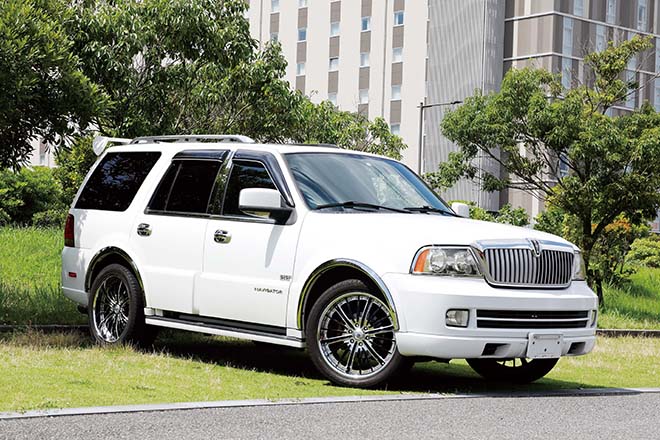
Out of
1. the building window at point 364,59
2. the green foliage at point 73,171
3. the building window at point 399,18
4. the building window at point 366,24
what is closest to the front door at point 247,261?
the green foliage at point 73,171

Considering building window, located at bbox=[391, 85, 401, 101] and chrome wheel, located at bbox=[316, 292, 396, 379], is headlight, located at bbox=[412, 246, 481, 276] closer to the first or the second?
chrome wheel, located at bbox=[316, 292, 396, 379]

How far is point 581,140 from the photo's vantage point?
25.1 meters

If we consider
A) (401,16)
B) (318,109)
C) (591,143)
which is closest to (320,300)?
(591,143)

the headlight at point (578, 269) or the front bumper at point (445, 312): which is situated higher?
the headlight at point (578, 269)

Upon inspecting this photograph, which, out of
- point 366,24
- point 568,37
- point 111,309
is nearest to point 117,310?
point 111,309

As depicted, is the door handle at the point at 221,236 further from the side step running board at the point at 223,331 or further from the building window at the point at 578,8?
the building window at the point at 578,8

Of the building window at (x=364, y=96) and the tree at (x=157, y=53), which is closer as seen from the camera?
the tree at (x=157, y=53)

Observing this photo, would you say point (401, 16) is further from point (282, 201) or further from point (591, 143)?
point (282, 201)

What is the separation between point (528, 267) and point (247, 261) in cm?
241

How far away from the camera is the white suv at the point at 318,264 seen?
9.52 m

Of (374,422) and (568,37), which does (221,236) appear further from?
(568,37)

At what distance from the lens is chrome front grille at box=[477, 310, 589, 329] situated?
9.48 meters

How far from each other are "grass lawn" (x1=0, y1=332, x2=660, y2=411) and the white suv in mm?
358

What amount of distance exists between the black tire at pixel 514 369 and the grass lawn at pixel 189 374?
4.0 inches
